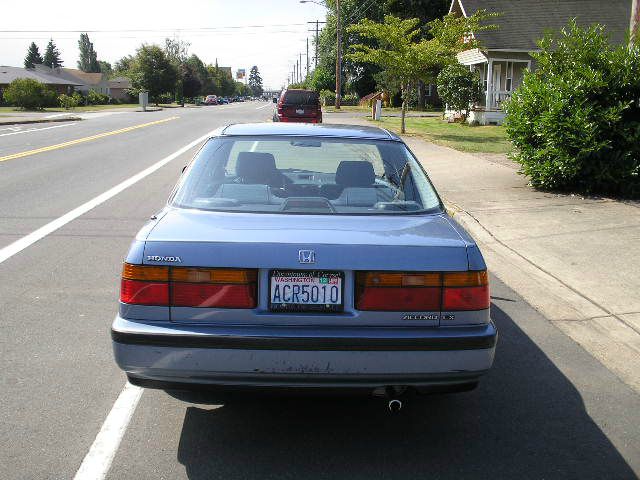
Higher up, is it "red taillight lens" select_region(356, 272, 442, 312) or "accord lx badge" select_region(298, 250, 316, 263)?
"accord lx badge" select_region(298, 250, 316, 263)

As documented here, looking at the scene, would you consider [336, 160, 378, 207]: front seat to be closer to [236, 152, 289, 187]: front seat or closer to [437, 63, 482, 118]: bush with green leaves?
[236, 152, 289, 187]: front seat

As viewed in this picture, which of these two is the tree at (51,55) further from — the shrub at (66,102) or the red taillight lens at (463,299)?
the red taillight lens at (463,299)

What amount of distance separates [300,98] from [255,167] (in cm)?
2375

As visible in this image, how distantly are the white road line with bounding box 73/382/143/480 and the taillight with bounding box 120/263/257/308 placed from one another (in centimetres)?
83

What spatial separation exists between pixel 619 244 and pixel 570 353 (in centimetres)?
356

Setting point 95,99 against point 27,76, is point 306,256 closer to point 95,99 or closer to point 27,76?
point 95,99

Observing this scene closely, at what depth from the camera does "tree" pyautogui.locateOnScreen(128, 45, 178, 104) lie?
8344 cm

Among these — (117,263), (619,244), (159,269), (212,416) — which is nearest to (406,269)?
(159,269)

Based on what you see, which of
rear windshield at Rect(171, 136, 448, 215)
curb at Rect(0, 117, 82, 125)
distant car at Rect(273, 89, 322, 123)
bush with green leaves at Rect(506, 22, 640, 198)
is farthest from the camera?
curb at Rect(0, 117, 82, 125)

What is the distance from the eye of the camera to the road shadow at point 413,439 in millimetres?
3365

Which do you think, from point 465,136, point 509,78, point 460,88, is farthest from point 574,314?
point 509,78

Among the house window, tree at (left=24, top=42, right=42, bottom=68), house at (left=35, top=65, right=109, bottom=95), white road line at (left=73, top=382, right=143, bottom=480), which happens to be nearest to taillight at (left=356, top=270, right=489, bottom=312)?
white road line at (left=73, top=382, right=143, bottom=480)

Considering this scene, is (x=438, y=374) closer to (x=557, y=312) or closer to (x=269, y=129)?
(x=269, y=129)

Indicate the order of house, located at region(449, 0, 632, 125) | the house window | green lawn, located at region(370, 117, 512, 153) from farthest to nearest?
the house window
house, located at region(449, 0, 632, 125)
green lawn, located at region(370, 117, 512, 153)
